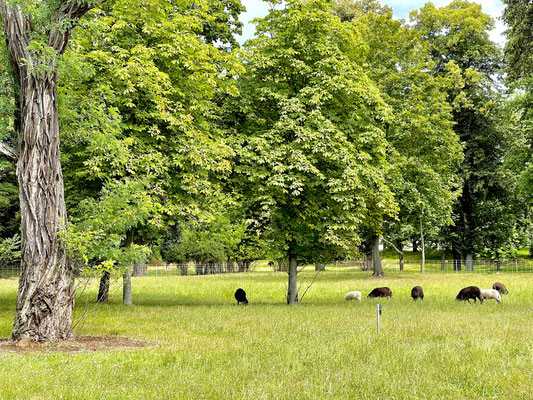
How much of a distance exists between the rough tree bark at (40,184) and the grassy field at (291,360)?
4.38ft

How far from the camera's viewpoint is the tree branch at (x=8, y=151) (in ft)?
37.1

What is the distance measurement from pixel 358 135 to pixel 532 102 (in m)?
12.5

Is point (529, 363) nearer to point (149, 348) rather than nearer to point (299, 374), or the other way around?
point (299, 374)

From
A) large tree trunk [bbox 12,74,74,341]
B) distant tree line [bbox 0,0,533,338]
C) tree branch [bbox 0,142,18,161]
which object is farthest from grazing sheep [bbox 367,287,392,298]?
tree branch [bbox 0,142,18,161]

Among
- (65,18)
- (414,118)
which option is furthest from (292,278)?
(414,118)

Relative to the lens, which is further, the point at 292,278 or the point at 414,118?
the point at 414,118

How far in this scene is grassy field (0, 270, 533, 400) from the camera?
7.14 m

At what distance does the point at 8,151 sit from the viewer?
11.4m

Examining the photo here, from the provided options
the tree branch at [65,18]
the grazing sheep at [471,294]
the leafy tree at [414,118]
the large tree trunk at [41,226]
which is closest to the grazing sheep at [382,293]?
the grazing sheep at [471,294]

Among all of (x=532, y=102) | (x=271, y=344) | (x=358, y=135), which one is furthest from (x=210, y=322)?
(x=532, y=102)

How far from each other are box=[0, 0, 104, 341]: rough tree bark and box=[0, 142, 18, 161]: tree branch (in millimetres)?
300

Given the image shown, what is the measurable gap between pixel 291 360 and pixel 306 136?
36.9 ft

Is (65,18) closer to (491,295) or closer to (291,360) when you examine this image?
(291,360)

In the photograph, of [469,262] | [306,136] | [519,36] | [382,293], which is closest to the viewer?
[519,36]
